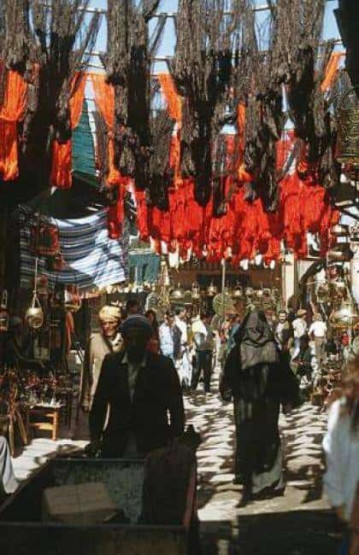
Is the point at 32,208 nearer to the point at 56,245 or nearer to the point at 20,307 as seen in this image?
the point at 56,245

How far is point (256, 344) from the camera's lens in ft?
24.4

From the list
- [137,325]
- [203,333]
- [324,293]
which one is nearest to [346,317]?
[324,293]

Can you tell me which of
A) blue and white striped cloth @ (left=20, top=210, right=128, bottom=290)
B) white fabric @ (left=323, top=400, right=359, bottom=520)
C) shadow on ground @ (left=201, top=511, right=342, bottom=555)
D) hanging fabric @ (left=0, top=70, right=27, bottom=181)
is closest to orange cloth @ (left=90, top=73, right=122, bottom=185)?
hanging fabric @ (left=0, top=70, right=27, bottom=181)

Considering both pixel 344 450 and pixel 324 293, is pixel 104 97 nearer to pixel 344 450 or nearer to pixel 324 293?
pixel 344 450

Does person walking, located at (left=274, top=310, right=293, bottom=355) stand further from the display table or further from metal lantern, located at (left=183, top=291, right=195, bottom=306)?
metal lantern, located at (left=183, top=291, right=195, bottom=306)

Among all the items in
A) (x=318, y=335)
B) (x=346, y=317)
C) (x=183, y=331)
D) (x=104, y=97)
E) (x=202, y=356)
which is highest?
(x=104, y=97)

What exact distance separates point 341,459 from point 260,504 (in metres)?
4.48

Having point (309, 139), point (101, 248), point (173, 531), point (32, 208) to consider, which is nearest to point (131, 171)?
point (309, 139)

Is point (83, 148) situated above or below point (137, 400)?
above

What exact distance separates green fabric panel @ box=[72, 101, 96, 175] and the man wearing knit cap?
4375 millimetres

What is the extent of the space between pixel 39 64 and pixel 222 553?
13.0 feet

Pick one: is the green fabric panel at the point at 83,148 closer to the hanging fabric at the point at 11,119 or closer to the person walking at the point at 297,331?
the hanging fabric at the point at 11,119

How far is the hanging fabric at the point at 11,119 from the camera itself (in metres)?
7.12

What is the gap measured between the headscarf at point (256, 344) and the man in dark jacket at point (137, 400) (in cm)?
265
